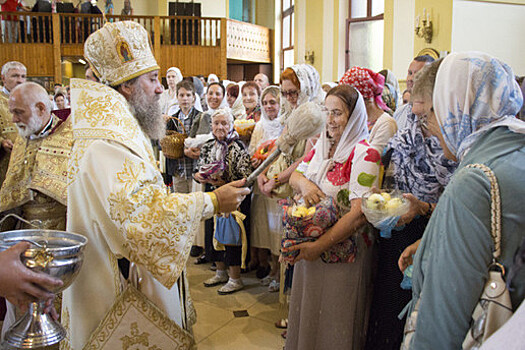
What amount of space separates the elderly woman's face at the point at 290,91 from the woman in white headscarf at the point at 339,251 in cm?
102

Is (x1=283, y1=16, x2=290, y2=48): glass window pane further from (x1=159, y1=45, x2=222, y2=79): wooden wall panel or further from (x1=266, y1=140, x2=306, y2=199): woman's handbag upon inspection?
(x1=266, y1=140, x2=306, y2=199): woman's handbag

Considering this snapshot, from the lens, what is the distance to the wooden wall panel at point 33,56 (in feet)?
40.8

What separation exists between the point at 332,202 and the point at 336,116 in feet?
1.55

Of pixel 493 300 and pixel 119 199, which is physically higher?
pixel 119 199

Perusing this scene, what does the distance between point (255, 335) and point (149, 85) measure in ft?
6.81

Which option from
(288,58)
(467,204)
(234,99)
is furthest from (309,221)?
(288,58)

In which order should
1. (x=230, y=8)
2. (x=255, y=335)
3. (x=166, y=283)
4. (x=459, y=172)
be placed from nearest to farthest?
1. (x=459, y=172)
2. (x=166, y=283)
3. (x=255, y=335)
4. (x=230, y=8)

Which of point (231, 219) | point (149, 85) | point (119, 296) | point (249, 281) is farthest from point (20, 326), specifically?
point (249, 281)

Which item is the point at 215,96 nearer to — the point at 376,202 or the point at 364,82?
the point at 364,82

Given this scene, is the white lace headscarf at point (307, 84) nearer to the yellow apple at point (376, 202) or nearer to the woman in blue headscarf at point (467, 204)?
the yellow apple at point (376, 202)

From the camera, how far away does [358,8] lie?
11406 millimetres

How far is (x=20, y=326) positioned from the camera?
4.60 ft

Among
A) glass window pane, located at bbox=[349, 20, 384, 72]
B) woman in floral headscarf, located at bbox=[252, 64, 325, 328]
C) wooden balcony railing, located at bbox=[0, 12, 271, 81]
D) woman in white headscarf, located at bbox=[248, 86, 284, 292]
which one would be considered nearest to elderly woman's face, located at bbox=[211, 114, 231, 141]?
woman in white headscarf, located at bbox=[248, 86, 284, 292]

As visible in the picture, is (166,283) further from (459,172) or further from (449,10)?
(449,10)
